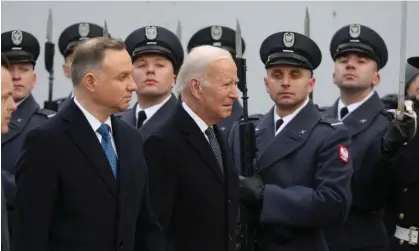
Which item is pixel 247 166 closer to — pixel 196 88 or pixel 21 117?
pixel 196 88

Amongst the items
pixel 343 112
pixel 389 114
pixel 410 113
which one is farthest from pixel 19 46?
pixel 410 113

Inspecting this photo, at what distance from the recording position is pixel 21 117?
6137 mm

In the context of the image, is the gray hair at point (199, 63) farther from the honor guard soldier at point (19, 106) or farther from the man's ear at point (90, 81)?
the honor guard soldier at point (19, 106)

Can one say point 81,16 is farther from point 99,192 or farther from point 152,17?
point 99,192

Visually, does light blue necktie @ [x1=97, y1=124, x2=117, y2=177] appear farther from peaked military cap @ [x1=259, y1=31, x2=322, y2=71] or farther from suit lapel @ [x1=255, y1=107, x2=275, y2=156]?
peaked military cap @ [x1=259, y1=31, x2=322, y2=71]

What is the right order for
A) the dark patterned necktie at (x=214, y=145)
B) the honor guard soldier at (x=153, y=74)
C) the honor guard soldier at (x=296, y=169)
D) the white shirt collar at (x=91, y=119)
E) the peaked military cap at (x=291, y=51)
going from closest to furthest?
the white shirt collar at (x=91, y=119), the dark patterned necktie at (x=214, y=145), the honor guard soldier at (x=296, y=169), the peaked military cap at (x=291, y=51), the honor guard soldier at (x=153, y=74)

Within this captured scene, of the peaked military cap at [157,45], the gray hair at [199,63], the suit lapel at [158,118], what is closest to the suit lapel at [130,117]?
the suit lapel at [158,118]

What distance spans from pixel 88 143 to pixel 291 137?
4.87ft

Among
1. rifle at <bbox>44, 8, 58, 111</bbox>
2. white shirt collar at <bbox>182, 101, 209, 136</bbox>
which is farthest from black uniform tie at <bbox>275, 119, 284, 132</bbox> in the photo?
rifle at <bbox>44, 8, 58, 111</bbox>

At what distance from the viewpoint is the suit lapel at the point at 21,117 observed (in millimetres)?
6020

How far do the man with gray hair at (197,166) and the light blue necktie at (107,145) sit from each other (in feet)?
1.17

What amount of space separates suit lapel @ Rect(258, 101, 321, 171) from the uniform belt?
2.29ft

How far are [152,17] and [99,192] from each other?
3460 mm

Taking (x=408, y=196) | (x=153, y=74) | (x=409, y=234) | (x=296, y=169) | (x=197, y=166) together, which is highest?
(x=153, y=74)
